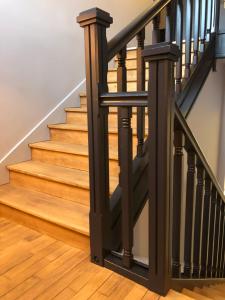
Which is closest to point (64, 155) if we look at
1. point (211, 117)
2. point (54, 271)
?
point (54, 271)

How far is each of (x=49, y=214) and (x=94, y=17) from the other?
118 cm

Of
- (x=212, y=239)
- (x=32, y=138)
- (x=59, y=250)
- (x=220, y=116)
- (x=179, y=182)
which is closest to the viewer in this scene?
(x=179, y=182)

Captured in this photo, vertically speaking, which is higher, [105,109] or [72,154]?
[105,109]

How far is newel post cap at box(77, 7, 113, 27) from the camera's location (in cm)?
125

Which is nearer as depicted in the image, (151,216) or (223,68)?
(151,216)

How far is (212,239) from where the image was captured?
1.84 meters

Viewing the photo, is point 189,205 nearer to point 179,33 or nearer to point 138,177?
point 138,177

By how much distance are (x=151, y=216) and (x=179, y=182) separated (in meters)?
0.22

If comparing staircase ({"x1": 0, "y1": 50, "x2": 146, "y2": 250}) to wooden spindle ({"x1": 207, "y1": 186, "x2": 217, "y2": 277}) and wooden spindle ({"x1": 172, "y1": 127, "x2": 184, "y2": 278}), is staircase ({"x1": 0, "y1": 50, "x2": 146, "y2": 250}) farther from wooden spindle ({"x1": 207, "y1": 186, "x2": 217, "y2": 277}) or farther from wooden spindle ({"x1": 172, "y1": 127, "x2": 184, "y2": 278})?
wooden spindle ({"x1": 207, "y1": 186, "x2": 217, "y2": 277})

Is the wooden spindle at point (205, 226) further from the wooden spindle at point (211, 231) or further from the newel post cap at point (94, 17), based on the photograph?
the newel post cap at point (94, 17)

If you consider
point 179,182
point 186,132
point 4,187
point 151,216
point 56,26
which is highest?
point 56,26

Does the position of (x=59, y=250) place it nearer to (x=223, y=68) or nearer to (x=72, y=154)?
(x=72, y=154)

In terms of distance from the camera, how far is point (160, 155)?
3.63ft

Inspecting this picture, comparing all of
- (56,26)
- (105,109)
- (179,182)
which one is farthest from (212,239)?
(56,26)
